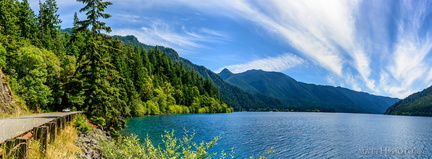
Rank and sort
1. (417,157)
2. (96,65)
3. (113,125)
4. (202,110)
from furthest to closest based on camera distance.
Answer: (202,110) < (417,157) < (113,125) < (96,65)

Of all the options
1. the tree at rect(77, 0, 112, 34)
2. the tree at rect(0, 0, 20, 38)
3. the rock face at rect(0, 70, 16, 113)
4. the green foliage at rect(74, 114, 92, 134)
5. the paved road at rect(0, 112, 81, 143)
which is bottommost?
the green foliage at rect(74, 114, 92, 134)

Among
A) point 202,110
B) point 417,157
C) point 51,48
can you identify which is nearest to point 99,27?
point 417,157

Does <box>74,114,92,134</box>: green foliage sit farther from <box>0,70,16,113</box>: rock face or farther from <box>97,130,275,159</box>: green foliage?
<box>97,130,275,159</box>: green foliage

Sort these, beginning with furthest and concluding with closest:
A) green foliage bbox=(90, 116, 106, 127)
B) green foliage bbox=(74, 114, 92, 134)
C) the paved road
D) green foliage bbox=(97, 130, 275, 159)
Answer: green foliage bbox=(90, 116, 106, 127) < green foliage bbox=(74, 114, 92, 134) < the paved road < green foliage bbox=(97, 130, 275, 159)

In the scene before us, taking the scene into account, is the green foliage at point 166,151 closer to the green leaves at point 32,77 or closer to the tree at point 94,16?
the tree at point 94,16

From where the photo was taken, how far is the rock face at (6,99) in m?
30.1

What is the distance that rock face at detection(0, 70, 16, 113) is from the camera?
98.8ft

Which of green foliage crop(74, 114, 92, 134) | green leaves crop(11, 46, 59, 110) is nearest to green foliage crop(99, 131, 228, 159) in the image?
green foliage crop(74, 114, 92, 134)

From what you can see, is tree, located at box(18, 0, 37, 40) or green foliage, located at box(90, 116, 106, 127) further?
tree, located at box(18, 0, 37, 40)

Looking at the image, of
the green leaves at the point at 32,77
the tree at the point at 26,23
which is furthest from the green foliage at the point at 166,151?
the tree at the point at 26,23

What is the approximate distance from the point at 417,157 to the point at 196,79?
15096cm

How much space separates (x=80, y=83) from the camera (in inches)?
1058

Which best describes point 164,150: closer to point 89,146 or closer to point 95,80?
point 89,146

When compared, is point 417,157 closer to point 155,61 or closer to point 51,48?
point 51,48
